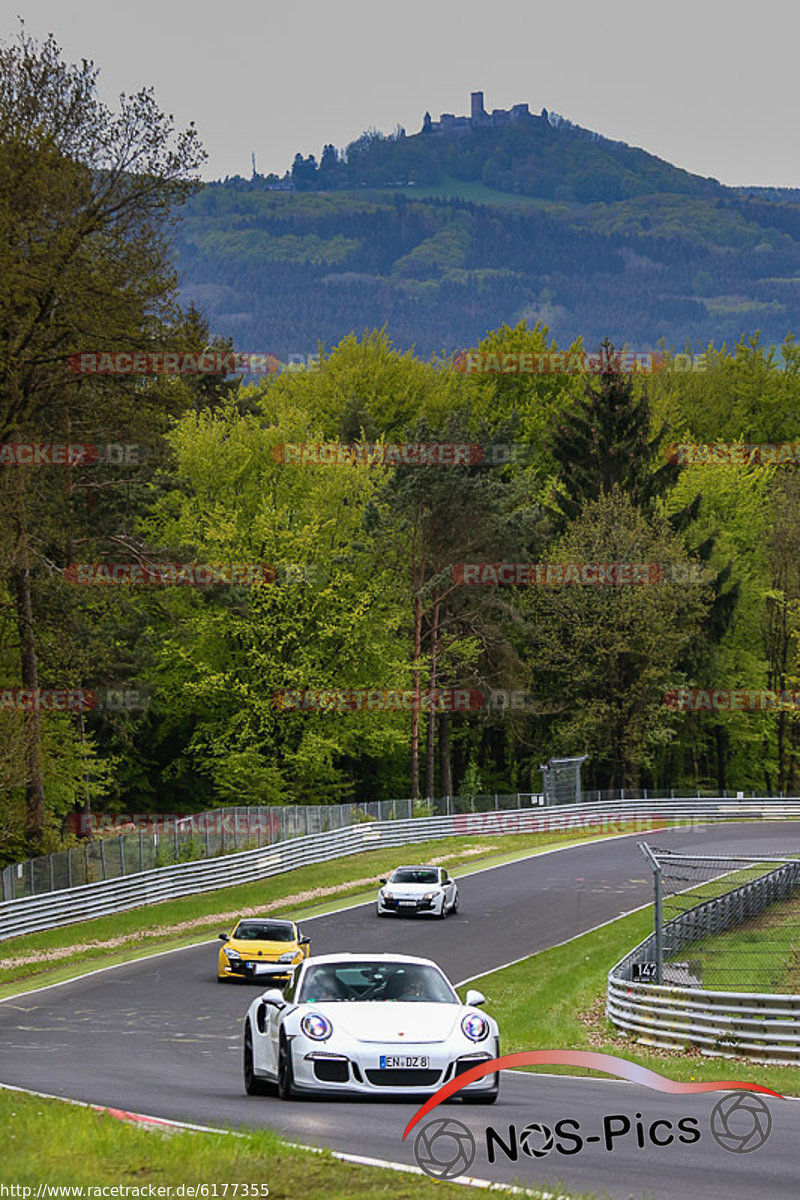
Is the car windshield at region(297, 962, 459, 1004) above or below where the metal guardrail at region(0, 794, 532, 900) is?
above

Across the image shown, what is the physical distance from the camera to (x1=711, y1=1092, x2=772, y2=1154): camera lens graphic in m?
10.7

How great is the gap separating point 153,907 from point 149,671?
87.5ft

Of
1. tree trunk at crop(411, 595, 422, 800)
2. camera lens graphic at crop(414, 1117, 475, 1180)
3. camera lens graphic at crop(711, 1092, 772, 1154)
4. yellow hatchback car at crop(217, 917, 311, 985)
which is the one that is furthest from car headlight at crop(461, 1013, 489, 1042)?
tree trunk at crop(411, 595, 422, 800)

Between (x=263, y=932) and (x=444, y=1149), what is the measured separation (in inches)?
776

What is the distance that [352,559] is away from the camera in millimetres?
67812

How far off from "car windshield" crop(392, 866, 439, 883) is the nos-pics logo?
1071 inches

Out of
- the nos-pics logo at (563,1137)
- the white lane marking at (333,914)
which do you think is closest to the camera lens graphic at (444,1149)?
the nos-pics logo at (563,1137)

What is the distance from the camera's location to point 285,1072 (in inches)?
499

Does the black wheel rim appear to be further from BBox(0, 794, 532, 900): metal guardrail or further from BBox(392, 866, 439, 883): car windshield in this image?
BBox(392, 866, 439, 883): car windshield

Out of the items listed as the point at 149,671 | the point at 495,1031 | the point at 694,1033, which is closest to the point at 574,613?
the point at 149,671

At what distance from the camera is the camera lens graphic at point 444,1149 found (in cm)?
959

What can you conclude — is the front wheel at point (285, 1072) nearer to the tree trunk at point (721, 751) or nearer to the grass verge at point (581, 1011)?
the grass verge at point (581, 1011)

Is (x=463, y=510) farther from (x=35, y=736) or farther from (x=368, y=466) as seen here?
(x=35, y=736)

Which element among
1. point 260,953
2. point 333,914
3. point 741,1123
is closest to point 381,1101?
point 741,1123
